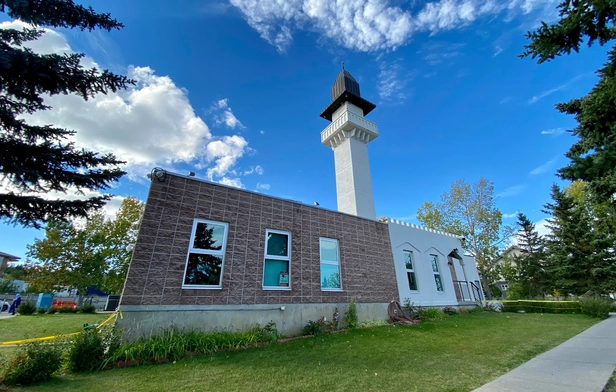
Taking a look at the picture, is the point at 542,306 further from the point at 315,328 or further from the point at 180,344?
the point at 180,344

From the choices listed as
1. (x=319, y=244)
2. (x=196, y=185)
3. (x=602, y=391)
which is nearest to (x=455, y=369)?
(x=602, y=391)

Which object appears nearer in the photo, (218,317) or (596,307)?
(218,317)

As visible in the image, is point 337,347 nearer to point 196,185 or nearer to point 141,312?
point 141,312

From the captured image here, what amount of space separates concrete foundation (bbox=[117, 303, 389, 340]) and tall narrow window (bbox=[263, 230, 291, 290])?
25.1 inches

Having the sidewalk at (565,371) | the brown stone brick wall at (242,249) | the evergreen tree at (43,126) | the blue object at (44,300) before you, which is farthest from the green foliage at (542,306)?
the blue object at (44,300)

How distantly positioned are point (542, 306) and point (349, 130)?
1543 centimetres

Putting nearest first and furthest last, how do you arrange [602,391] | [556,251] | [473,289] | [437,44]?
[602,391] → [437,44] → [473,289] → [556,251]

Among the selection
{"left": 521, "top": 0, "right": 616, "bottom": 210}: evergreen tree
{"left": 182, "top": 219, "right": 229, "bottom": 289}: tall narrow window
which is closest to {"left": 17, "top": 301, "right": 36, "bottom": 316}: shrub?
{"left": 182, "top": 219, "right": 229, "bottom": 289}: tall narrow window

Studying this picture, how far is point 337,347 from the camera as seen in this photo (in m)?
5.86

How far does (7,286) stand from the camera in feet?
114

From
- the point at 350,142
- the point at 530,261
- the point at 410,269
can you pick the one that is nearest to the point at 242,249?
the point at 410,269

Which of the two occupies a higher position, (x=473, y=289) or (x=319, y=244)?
(x=319, y=244)

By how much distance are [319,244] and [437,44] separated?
10.7m

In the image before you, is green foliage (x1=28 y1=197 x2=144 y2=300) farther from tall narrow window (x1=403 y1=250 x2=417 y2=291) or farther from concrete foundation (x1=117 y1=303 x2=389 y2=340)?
tall narrow window (x1=403 y1=250 x2=417 y2=291)
